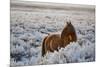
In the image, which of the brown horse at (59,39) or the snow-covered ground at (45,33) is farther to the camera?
the brown horse at (59,39)

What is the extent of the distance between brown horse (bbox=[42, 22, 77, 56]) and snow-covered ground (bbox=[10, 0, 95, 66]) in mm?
46

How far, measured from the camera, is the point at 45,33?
2.26 metres

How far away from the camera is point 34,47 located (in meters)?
2.21

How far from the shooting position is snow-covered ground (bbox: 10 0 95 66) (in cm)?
214

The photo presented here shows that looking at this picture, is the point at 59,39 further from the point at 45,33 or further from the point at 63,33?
the point at 45,33

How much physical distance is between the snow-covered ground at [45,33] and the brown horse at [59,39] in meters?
0.05

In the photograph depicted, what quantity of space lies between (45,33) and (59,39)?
19 cm

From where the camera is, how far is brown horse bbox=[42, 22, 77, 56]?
226 centimetres

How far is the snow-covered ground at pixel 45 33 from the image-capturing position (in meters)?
2.14

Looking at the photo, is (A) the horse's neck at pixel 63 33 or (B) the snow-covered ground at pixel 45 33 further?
(A) the horse's neck at pixel 63 33

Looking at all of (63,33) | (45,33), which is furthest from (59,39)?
(45,33)

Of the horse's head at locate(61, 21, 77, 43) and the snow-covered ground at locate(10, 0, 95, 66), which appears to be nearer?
the snow-covered ground at locate(10, 0, 95, 66)
